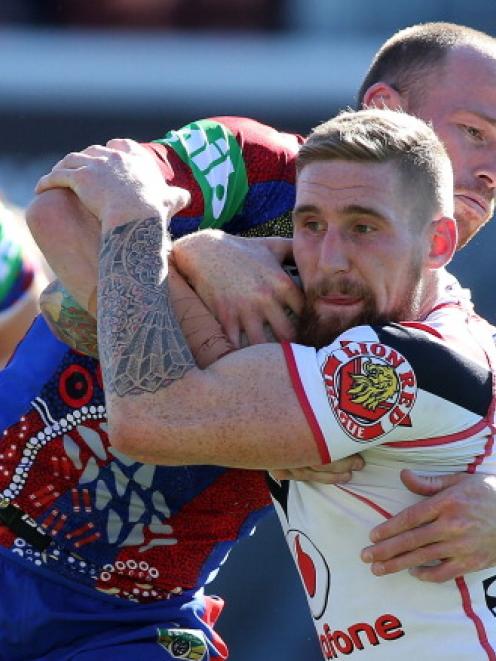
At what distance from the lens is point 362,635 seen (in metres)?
2.74

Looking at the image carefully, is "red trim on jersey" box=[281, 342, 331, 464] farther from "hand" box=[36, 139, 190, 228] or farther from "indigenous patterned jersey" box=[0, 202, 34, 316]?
"indigenous patterned jersey" box=[0, 202, 34, 316]

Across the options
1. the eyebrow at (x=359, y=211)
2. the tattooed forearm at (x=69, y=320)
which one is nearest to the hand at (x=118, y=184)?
the tattooed forearm at (x=69, y=320)

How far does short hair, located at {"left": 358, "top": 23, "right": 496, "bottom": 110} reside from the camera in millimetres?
3488

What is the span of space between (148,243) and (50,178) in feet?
1.26

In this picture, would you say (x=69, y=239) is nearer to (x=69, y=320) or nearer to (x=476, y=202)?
(x=69, y=320)

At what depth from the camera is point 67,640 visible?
344 centimetres

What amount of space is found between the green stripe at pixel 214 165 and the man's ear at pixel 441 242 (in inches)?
23.4

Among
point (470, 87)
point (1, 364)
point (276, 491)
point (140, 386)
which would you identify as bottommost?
point (1, 364)

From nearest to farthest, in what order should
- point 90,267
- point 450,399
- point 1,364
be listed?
point 450,399, point 90,267, point 1,364

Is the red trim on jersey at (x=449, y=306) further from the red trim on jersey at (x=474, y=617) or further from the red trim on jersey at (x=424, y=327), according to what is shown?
the red trim on jersey at (x=474, y=617)

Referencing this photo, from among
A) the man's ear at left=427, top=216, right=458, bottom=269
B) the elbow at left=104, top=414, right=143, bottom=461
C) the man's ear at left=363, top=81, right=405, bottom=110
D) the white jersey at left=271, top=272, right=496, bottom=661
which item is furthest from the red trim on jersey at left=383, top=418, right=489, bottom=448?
the man's ear at left=363, top=81, right=405, bottom=110

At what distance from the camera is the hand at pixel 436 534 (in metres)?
2.65

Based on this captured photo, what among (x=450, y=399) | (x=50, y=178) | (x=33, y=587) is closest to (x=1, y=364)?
(x=33, y=587)

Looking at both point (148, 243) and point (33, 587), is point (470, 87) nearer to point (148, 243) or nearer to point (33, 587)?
point (148, 243)
